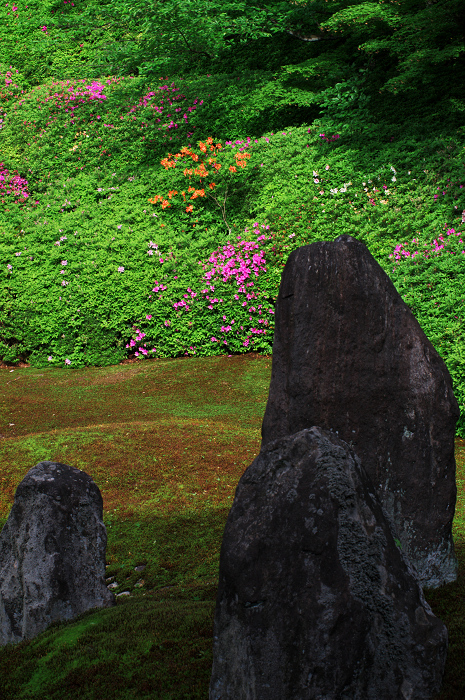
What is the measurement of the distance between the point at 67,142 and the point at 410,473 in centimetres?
1756

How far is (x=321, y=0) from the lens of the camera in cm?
1541

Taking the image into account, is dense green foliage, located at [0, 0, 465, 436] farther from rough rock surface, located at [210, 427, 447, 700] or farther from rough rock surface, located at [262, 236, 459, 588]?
rough rock surface, located at [210, 427, 447, 700]

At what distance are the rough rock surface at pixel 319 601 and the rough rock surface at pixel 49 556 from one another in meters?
1.60

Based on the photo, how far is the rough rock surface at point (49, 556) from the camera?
3.40 metres

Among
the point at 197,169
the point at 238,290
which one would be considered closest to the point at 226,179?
the point at 197,169

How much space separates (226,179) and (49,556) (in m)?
12.4

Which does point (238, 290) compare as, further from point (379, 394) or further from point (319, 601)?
point (319, 601)

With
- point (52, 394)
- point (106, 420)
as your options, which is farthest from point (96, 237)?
point (106, 420)

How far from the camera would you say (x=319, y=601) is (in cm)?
200

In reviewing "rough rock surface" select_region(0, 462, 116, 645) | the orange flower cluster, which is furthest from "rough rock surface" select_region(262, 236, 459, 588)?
the orange flower cluster

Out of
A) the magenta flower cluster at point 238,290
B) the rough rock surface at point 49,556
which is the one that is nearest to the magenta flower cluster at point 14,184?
the magenta flower cluster at point 238,290

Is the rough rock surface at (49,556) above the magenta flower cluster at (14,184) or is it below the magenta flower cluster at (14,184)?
below

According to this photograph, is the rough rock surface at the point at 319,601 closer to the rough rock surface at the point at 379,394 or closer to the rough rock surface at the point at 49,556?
the rough rock surface at the point at 379,394

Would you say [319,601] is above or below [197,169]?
below
